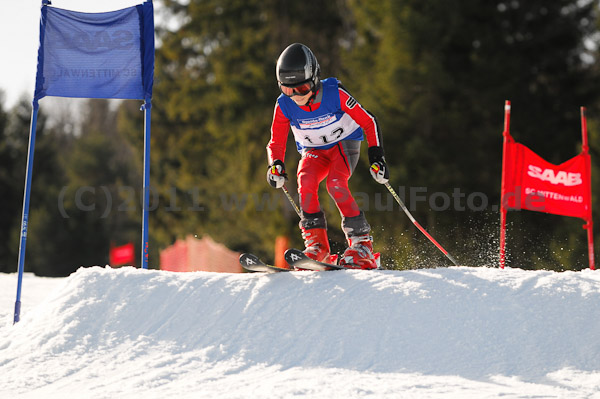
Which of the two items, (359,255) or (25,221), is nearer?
(359,255)

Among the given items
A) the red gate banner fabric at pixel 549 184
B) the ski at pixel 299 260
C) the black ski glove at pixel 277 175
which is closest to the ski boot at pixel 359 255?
the ski at pixel 299 260

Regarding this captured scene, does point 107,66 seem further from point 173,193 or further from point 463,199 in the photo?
point 173,193

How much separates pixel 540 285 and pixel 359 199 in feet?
35.9

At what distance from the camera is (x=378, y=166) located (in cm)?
531

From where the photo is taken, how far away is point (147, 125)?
6.02 m

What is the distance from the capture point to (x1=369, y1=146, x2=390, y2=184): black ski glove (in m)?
5.28

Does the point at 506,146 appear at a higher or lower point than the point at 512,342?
higher

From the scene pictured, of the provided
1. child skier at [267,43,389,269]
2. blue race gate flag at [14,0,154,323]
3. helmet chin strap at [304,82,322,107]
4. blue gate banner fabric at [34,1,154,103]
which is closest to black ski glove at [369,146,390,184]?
child skier at [267,43,389,269]

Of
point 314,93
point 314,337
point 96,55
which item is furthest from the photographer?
point 96,55

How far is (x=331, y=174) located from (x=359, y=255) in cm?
74

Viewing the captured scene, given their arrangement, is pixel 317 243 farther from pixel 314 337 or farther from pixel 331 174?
pixel 314 337

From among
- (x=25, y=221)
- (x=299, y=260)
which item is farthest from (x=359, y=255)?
(x=25, y=221)

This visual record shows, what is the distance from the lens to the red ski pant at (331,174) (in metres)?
5.41

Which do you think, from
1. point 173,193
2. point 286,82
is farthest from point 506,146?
point 173,193
